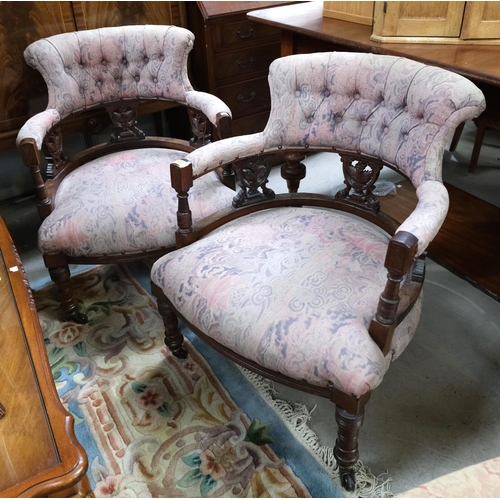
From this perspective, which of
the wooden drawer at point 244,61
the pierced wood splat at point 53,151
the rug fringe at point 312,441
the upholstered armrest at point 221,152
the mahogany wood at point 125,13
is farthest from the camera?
the wooden drawer at point 244,61

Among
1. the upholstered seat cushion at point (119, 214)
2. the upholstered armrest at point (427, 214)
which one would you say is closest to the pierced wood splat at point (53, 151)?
the upholstered seat cushion at point (119, 214)

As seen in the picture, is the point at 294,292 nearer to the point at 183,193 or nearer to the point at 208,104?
the point at 183,193

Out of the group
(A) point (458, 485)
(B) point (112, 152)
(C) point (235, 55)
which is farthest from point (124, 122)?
(A) point (458, 485)

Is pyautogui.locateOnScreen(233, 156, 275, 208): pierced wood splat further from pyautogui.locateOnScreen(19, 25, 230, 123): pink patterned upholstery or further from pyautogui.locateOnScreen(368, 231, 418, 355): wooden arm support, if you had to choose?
pyautogui.locateOnScreen(368, 231, 418, 355): wooden arm support

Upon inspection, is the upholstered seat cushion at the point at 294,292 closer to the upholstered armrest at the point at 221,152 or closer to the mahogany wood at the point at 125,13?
the upholstered armrest at the point at 221,152

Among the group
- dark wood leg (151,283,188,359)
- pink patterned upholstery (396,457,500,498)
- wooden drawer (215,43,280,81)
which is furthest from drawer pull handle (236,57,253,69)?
pink patterned upholstery (396,457,500,498)

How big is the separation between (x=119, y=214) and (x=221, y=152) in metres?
0.40

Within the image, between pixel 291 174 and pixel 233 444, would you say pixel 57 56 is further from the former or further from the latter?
pixel 233 444

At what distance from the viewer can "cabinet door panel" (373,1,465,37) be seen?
1.54 metres

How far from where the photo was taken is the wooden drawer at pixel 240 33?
2.22 metres

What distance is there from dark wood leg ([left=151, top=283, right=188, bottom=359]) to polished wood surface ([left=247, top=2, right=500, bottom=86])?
3.32ft

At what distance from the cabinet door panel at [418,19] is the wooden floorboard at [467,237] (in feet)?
2.56

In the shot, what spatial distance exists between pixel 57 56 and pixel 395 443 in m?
1.65

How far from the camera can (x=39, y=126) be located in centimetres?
161
